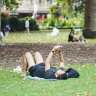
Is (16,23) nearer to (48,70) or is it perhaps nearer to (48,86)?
(48,70)

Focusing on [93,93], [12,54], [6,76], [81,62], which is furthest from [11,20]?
[93,93]

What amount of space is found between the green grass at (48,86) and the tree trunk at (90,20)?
15.2m

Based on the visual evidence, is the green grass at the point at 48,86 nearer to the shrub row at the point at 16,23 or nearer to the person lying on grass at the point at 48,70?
the person lying on grass at the point at 48,70

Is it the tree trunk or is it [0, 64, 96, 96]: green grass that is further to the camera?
the tree trunk

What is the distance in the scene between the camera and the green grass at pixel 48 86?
8.05m

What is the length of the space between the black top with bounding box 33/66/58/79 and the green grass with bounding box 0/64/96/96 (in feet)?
0.74

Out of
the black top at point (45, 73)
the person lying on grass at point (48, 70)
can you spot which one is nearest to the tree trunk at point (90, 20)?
the person lying on grass at point (48, 70)

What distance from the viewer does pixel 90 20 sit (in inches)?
1019

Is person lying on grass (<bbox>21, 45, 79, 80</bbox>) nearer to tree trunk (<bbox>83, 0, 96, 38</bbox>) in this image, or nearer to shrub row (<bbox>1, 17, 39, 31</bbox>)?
tree trunk (<bbox>83, 0, 96, 38</bbox>)

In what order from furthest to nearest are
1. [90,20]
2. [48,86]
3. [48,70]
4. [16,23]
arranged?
[16,23] → [90,20] → [48,70] → [48,86]

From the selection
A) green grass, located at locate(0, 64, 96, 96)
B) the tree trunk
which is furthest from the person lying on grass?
the tree trunk

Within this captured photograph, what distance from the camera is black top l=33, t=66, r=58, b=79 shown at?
957cm

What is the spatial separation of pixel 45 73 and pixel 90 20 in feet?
54.9

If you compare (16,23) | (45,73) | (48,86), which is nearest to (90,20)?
(45,73)
